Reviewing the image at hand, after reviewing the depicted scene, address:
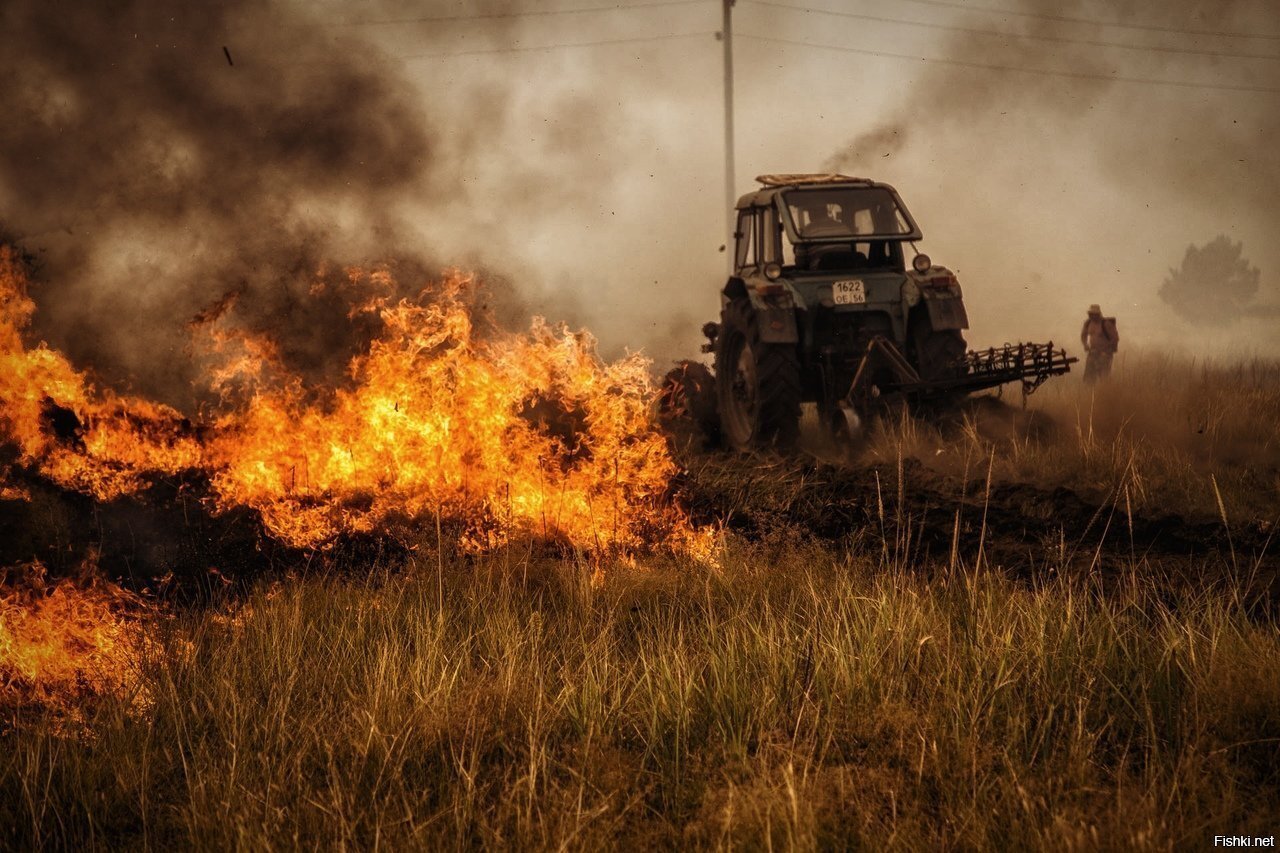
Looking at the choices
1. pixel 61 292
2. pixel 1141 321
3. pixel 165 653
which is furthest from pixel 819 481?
pixel 1141 321

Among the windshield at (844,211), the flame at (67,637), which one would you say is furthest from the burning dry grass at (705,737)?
the windshield at (844,211)

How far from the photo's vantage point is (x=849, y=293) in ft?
32.0

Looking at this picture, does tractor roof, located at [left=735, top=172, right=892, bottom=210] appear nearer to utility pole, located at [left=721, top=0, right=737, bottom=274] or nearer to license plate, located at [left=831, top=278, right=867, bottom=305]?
license plate, located at [left=831, top=278, right=867, bottom=305]

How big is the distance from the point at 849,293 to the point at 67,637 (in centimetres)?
695

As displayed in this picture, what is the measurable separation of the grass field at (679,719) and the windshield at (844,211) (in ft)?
16.5

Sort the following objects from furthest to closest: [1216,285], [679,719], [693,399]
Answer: [1216,285] → [693,399] → [679,719]

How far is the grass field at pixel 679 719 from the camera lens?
10.1 feet

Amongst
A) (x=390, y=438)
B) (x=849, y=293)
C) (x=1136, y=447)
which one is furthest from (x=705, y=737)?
(x=849, y=293)

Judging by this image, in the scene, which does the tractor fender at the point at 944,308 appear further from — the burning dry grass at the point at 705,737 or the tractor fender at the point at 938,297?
the burning dry grass at the point at 705,737

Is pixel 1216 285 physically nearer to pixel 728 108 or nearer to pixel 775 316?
pixel 728 108

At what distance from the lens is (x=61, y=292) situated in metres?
9.13

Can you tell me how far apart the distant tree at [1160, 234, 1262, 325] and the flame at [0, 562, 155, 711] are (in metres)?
Answer: 67.6

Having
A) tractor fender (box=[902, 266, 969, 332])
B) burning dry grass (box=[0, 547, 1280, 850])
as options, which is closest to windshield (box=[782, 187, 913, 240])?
tractor fender (box=[902, 266, 969, 332])

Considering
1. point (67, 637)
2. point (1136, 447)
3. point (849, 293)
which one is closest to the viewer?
point (67, 637)
